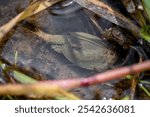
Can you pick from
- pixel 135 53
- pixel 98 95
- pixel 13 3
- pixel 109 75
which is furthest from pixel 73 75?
pixel 109 75

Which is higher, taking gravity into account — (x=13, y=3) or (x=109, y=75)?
(x=13, y=3)

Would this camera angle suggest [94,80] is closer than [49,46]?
Yes

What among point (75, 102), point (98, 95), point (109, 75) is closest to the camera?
point (109, 75)

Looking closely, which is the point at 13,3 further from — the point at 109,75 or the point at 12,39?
the point at 109,75

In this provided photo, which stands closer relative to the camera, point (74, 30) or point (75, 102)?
point (75, 102)

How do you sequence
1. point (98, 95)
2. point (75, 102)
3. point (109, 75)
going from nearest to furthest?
point (109, 75), point (75, 102), point (98, 95)

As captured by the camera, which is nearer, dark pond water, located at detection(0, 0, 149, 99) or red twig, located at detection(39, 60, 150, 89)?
red twig, located at detection(39, 60, 150, 89)

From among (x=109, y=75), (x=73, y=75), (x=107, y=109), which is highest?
(x=109, y=75)

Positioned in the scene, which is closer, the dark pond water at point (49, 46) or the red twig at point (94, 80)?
the red twig at point (94, 80)
